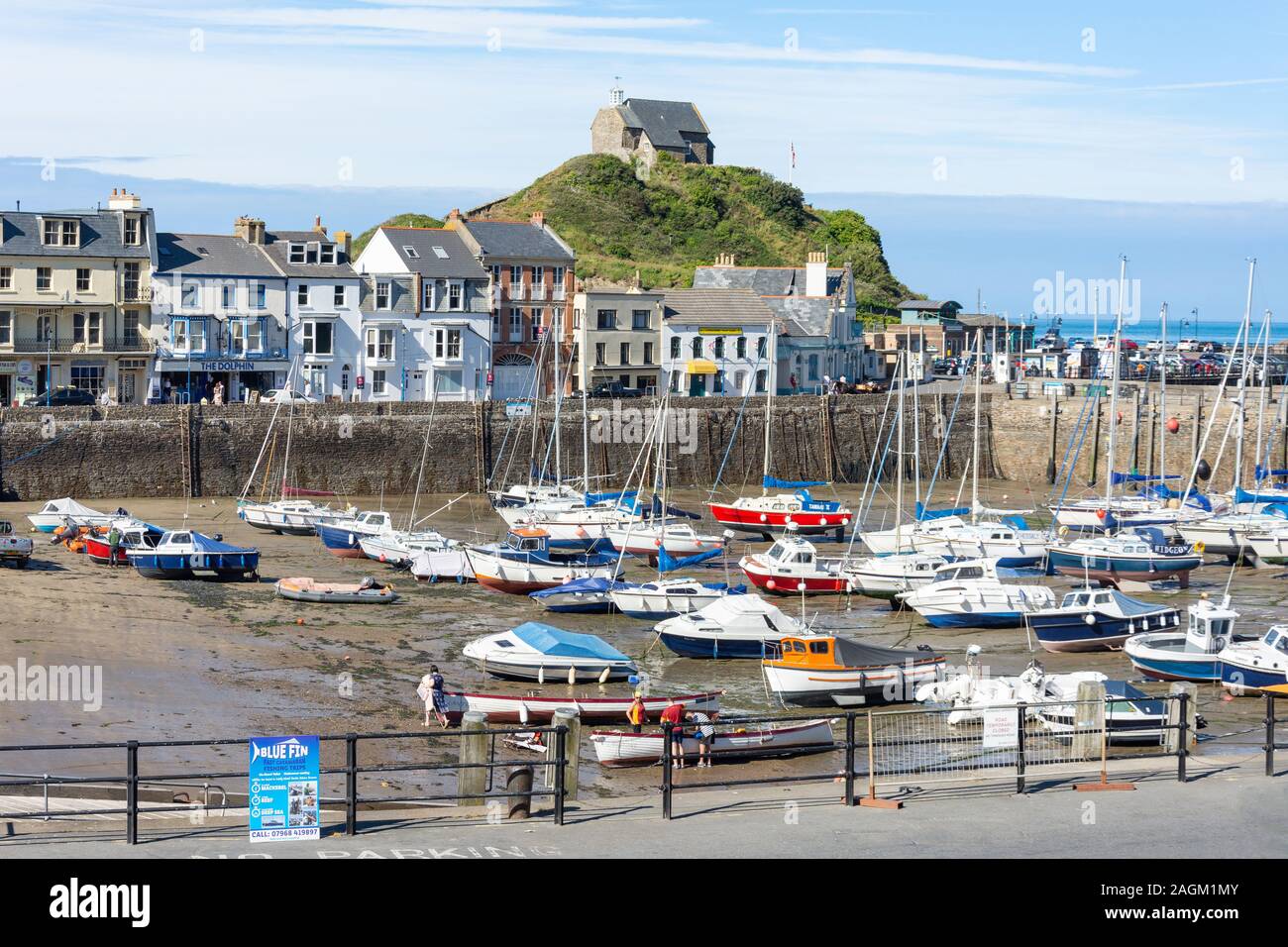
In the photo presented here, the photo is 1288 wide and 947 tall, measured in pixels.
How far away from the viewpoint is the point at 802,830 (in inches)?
633

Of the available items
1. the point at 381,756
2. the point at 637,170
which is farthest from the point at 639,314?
the point at 381,756

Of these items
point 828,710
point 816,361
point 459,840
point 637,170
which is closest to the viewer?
point 459,840

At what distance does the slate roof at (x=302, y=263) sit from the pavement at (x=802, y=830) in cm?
5229

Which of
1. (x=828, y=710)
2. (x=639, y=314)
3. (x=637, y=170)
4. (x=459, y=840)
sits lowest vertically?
(x=828, y=710)

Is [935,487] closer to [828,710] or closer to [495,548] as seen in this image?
[495,548]

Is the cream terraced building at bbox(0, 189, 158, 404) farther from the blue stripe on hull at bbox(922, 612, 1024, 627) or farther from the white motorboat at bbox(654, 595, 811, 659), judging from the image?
the blue stripe on hull at bbox(922, 612, 1024, 627)

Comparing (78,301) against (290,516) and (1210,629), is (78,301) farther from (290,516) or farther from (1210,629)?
(1210,629)

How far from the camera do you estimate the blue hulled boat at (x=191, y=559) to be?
41.7 meters

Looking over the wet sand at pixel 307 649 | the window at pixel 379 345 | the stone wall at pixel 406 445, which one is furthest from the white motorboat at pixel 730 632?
the window at pixel 379 345

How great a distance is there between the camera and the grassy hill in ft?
357

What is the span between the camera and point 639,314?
77500mm

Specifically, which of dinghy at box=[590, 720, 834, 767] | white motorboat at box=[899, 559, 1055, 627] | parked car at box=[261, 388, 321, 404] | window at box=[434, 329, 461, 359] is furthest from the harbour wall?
dinghy at box=[590, 720, 834, 767]

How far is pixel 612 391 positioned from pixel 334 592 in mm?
35427
